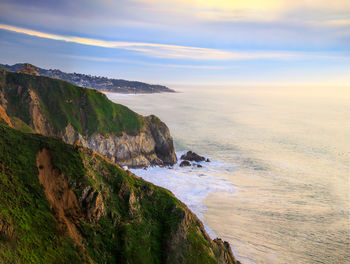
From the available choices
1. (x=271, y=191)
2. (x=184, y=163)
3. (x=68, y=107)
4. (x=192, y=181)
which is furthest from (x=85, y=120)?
(x=271, y=191)

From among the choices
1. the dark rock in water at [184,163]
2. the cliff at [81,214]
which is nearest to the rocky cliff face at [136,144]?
the dark rock in water at [184,163]

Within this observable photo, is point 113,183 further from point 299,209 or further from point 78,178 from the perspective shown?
point 299,209

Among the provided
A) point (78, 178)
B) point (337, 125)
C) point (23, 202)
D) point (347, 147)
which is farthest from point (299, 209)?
point (337, 125)

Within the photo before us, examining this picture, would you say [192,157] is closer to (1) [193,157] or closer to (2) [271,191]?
(1) [193,157]

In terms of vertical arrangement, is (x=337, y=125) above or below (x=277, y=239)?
above

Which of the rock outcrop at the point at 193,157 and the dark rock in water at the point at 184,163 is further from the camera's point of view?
the rock outcrop at the point at 193,157

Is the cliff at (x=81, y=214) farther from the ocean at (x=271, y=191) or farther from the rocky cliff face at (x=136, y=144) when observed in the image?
the rocky cliff face at (x=136, y=144)

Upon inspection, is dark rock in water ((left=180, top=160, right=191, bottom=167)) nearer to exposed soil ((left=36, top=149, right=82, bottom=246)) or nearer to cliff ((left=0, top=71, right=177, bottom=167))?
cliff ((left=0, top=71, right=177, bottom=167))
